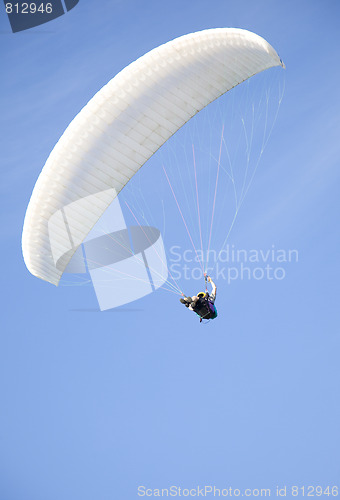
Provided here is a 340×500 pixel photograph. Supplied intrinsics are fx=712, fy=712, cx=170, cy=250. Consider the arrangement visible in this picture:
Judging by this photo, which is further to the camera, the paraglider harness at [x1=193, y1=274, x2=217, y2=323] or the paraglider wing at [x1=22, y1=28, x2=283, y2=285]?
the paraglider harness at [x1=193, y1=274, x2=217, y2=323]

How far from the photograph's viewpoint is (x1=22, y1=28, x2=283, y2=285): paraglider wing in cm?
2009

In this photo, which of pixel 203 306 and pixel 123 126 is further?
pixel 123 126

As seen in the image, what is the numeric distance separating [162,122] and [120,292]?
68.2ft

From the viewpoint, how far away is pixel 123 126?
67.6ft

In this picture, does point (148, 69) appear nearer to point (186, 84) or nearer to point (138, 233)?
point (186, 84)

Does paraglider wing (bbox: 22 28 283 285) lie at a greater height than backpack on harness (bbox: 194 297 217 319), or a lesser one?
greater

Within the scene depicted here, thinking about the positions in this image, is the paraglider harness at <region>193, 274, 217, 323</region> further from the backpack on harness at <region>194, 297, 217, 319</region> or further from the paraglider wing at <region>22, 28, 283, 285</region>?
the paraglider wing at <region>22, 28, 283, 285</region>

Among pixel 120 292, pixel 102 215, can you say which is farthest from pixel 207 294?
pixel 120 292

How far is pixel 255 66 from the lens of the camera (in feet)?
67.7

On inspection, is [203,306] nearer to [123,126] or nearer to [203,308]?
[203,308]

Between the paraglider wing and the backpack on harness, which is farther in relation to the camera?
the backpack on harness

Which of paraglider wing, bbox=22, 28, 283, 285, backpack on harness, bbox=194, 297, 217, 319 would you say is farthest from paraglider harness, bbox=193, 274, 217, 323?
paraglider wing, bbox=22, 28, 283, 285

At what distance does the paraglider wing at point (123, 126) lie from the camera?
791 inches

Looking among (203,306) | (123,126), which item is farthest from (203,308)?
(123,126)
